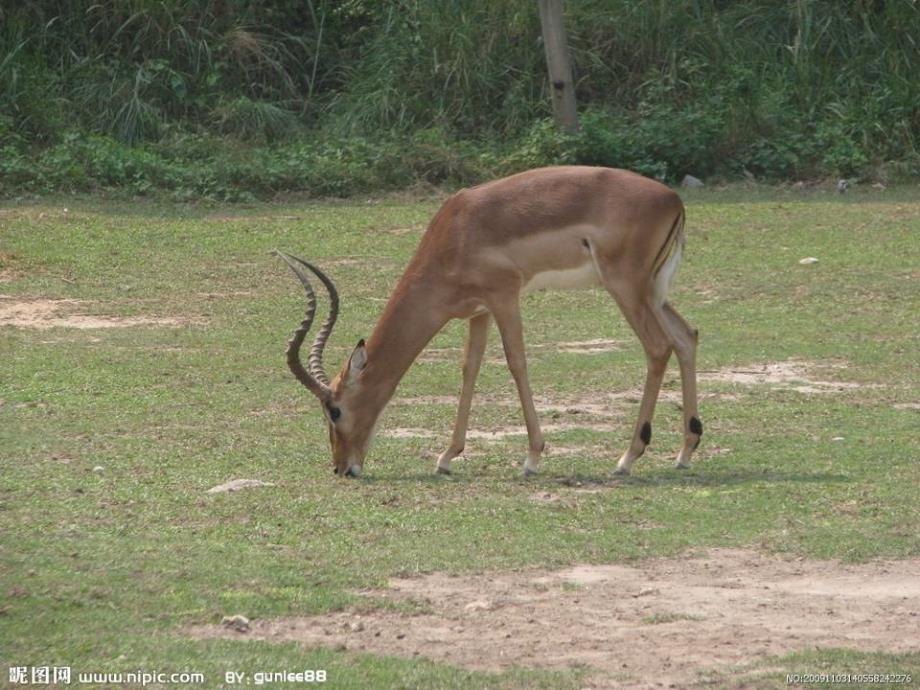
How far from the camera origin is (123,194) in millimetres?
18344

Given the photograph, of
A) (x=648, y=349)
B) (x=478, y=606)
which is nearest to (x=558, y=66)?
(x=648, y=349)

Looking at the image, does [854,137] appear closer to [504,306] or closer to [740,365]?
[740,365]

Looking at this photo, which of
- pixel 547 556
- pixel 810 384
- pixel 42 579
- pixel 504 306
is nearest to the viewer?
pixel 42 579

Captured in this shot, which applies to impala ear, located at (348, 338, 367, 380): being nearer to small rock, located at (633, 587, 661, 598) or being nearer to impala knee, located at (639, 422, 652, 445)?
impala knee, located at (639, 422, 652, 445)

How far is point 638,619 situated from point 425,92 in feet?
50.9

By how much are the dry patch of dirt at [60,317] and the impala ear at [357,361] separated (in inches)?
186

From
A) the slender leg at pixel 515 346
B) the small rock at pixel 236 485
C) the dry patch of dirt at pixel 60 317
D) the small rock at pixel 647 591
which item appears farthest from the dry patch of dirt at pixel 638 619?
the dry patch of dirt at pixel 60 317

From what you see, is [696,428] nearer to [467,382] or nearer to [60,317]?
[467,382]

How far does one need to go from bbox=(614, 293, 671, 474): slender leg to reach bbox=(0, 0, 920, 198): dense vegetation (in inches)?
396

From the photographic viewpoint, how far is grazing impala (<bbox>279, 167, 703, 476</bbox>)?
874 centimetres

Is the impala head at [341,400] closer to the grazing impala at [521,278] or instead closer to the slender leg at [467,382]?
the grazing impala at [521,278]

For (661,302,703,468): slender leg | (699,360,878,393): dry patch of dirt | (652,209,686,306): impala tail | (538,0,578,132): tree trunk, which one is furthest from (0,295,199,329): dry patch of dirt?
(538,0,578,132): tree trunk

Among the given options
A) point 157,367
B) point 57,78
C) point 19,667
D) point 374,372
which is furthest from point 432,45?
point 19,667

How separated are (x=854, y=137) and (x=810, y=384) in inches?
361
